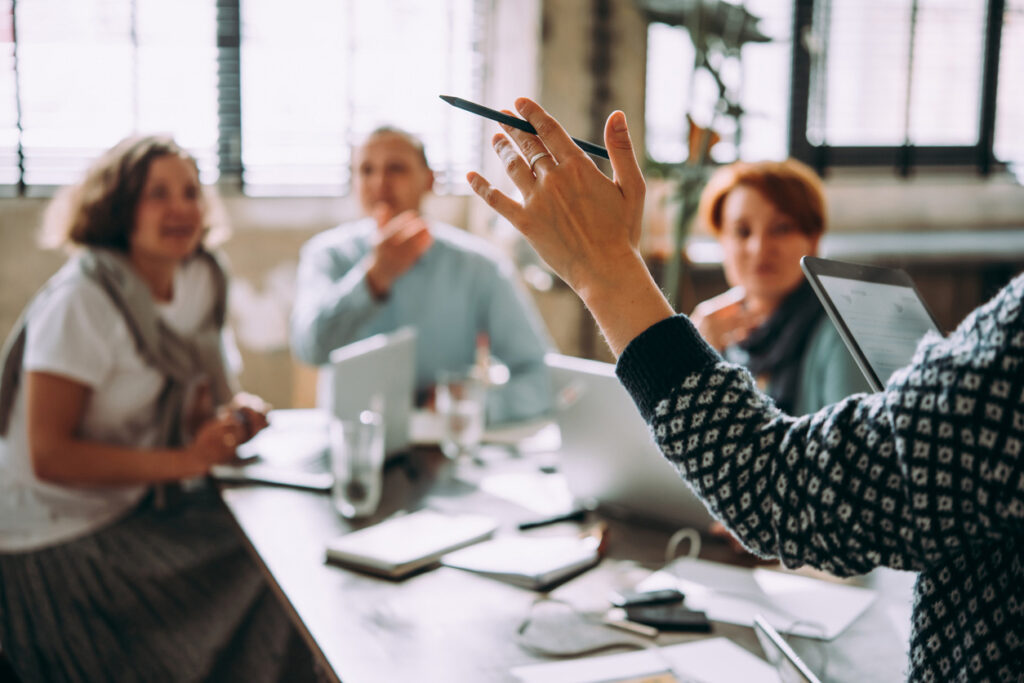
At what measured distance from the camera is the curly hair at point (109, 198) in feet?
6.03

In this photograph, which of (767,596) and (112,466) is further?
(112,466)

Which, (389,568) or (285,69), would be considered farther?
(285,69)

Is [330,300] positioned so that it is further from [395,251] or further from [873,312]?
[873,312]

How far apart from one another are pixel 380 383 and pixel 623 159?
96 cm

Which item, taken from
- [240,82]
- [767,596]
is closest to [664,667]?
[767,596]

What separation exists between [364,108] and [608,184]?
2704 millimetres

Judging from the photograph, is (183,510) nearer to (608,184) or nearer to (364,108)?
(608,184)

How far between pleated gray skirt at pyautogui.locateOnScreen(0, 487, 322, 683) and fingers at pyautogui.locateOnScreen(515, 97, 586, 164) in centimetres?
106

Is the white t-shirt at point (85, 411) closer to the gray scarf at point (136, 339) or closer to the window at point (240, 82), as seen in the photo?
the gray scarf at point (136, 339)

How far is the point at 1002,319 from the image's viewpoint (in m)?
0.57

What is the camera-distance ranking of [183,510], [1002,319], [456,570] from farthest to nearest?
[183,510] < [456,570] < [1002,319]

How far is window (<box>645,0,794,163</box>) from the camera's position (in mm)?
3256

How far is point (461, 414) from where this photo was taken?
170 centimetres

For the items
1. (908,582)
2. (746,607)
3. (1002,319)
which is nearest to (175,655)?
(746,607)
